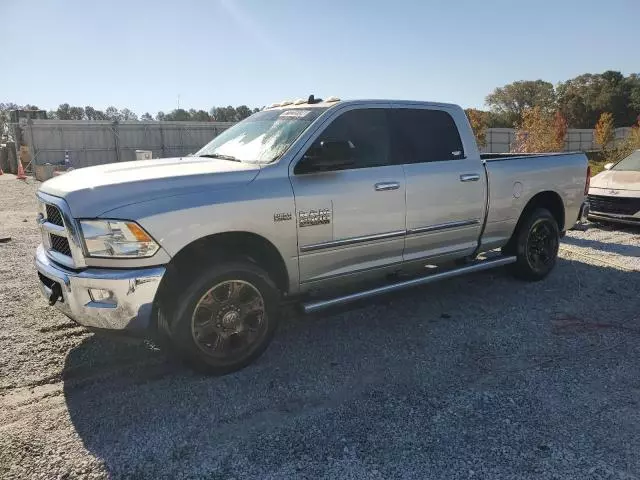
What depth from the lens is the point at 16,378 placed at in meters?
3.64

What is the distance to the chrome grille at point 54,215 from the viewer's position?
3.54m

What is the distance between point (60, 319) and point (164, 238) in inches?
83.9

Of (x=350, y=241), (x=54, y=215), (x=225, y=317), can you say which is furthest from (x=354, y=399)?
(x=54, y=215)

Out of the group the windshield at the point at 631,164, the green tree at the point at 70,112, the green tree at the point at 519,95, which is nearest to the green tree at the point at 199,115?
the green tree at the point at 70,112

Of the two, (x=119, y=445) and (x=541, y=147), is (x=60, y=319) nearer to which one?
(x=119, y=445)

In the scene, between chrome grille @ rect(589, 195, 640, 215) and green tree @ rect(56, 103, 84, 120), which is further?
green tree @ rect(56, 103, 84, 120)

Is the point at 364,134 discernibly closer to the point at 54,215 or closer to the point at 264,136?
the point at 264,136

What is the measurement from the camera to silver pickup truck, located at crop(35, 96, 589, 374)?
10.8 ft

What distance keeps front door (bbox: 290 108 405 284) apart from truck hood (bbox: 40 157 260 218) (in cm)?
55

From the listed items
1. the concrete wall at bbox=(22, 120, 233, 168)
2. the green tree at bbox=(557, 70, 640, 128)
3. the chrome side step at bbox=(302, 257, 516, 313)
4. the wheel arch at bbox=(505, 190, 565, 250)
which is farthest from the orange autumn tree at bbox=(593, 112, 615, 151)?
the chrome side step at bbox=(302, 257, 516, 313)

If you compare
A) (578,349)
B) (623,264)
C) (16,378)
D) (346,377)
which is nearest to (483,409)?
(346,377)

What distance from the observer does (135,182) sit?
134 inches

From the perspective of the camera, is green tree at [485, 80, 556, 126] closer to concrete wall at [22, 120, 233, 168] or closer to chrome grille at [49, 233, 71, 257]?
concrete wall at [22, 120, 233, 168]

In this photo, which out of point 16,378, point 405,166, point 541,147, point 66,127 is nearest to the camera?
point 16,378
